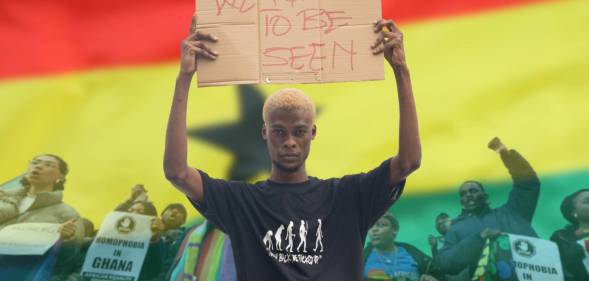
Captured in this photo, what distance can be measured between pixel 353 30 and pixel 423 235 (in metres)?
0.99

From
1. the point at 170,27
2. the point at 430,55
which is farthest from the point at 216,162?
the point at 430,55

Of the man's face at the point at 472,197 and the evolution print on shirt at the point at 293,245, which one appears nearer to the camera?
the evolution print on shirt at the point at 293,245

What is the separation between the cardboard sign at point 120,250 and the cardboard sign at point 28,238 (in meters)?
0.15

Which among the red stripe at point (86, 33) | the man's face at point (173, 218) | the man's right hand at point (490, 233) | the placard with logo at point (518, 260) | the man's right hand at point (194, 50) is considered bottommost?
the placard with logo at point (518, 260)

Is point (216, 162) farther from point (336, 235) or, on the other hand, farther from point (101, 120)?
point (336, 235)

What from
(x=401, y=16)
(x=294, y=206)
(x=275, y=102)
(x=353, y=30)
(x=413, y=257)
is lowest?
(x=413, y=257)

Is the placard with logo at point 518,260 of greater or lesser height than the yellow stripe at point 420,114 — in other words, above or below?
below

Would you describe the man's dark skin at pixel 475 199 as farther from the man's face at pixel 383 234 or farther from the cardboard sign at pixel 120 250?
the cardboard sign at pixel 120 250

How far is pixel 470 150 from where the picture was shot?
2.60 metres

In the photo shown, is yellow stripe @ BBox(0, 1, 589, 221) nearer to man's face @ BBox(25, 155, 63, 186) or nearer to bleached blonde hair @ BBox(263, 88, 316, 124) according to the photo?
man's face @ BBox(25, 155, 63, 186)

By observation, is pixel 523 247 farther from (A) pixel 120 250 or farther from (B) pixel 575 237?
(A) pixel 120 250

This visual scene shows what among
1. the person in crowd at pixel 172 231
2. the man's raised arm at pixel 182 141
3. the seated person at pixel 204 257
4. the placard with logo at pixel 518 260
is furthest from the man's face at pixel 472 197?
the man's raised arm at pixel 182 141

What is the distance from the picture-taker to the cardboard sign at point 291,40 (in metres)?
1.73

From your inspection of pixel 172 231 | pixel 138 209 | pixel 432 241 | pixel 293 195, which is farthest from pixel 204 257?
pixel 293 195
